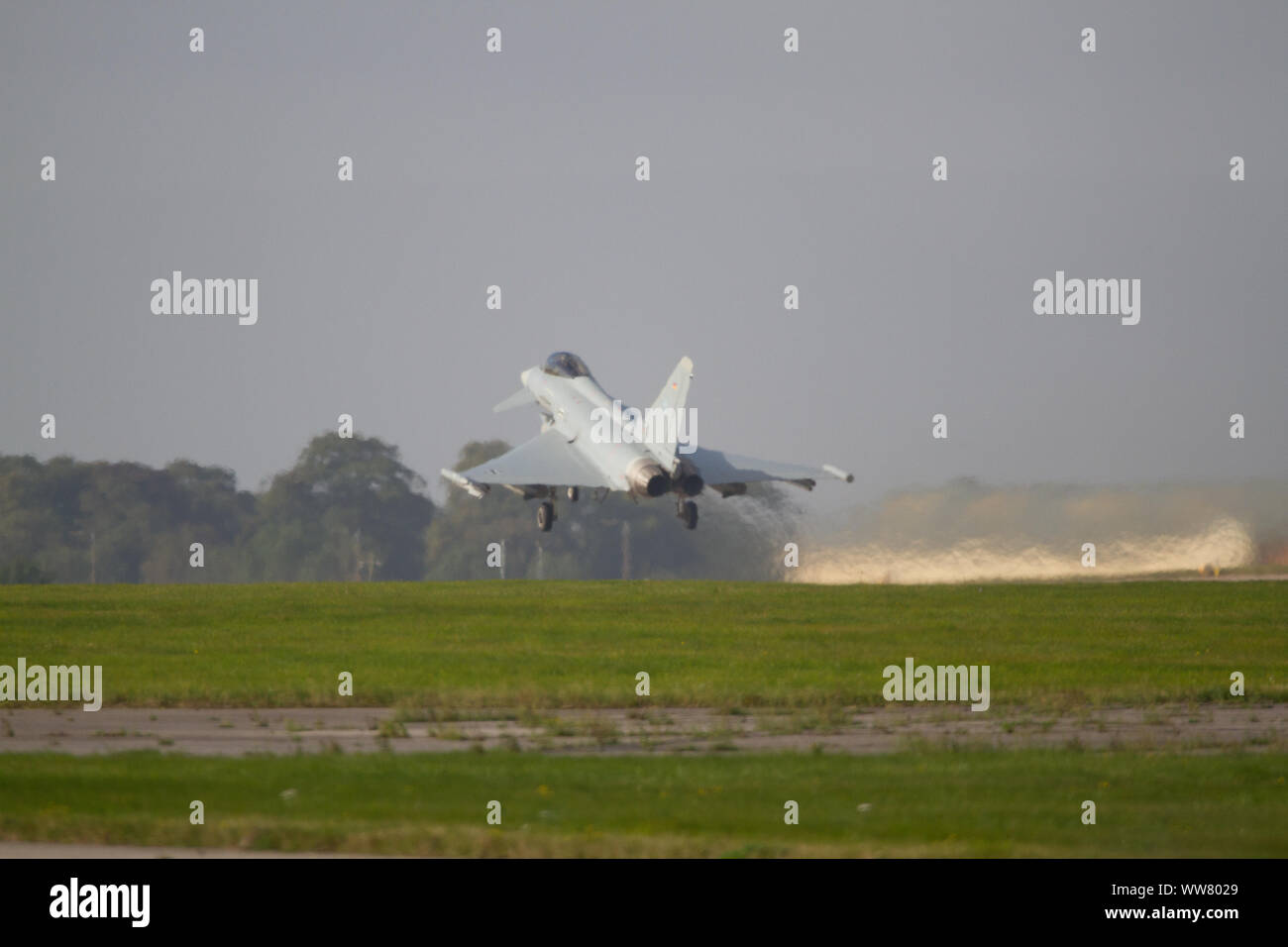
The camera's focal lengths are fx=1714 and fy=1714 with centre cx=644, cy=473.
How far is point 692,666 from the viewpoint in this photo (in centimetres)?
3962

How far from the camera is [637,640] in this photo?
147 ft

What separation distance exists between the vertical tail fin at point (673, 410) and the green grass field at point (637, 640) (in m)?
4.78

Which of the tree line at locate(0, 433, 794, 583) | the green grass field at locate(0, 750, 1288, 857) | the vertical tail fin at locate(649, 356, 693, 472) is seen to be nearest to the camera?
the green grass field at locate(0, 750, 1288, 857)

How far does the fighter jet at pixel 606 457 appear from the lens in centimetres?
5206

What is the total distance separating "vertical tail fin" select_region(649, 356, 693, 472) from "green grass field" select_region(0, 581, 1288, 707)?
4782 mm

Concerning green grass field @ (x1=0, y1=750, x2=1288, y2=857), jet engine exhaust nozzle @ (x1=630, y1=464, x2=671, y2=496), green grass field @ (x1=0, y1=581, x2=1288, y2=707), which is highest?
jet engine exhaust nozzle @ (x1=630, y1=464, x2=671, y2=496)

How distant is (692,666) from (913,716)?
876 centimetres

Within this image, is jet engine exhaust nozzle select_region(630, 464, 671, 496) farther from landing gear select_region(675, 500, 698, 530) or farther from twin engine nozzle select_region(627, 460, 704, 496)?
landing gear select_region(675, 500, 698, 530)

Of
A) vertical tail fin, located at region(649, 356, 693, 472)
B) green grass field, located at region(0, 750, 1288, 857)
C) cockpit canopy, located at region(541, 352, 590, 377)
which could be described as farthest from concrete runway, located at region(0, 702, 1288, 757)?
cockpit canopy, located at region(541, 352, 590, 377)

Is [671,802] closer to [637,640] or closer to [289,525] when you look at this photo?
[637,640]

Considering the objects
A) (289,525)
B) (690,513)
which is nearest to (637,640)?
(690,513)

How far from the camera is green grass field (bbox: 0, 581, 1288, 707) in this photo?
A: 115 ft

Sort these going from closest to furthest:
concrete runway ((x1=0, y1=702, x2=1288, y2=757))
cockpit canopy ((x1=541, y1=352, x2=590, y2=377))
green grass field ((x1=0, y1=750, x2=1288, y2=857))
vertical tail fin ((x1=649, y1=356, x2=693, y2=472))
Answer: green grass field ((x1=0, y1=750, x2=1288, y2=857)) → concrete runway ((x1=0, y1=702, x2=1288, y2=757)) → vertical tail fin ((x1=649, y1=356, x2=693, y2=472)) → cockpit canopy ((x1=541, y1=352, x2=590, y2=377))

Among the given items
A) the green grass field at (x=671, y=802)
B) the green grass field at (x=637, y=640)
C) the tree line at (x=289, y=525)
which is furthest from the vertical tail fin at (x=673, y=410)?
the tree line at (x=289, y=525)
